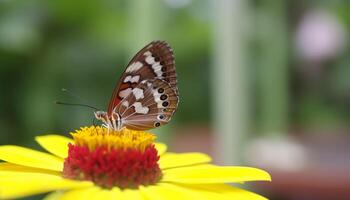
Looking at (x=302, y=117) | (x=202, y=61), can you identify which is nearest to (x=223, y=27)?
(x=202, y=61)

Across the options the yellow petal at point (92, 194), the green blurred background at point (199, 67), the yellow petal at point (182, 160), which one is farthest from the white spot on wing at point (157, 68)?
the green blurred background at point (199, 67)

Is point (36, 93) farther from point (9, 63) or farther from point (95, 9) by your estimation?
point (95, 9)

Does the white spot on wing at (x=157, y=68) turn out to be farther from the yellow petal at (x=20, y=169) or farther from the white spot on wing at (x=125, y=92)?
the yellow petal at (x=20, y=169)

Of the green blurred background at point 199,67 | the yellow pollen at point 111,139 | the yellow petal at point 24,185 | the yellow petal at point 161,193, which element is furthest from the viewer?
the green blurred background at point 199,67

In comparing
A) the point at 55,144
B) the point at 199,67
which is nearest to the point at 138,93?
the point at 55,144

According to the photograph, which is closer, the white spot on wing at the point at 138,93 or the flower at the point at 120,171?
the flower at the point at 120,171

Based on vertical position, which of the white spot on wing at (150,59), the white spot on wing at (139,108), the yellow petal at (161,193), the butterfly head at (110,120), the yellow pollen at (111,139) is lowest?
the yellow petal at (161,193)

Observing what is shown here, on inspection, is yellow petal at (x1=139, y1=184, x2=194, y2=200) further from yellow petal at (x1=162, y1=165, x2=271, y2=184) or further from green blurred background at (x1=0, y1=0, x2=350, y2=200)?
green blurred background at (x1=0, y1=0, x2=350, y2=200)
